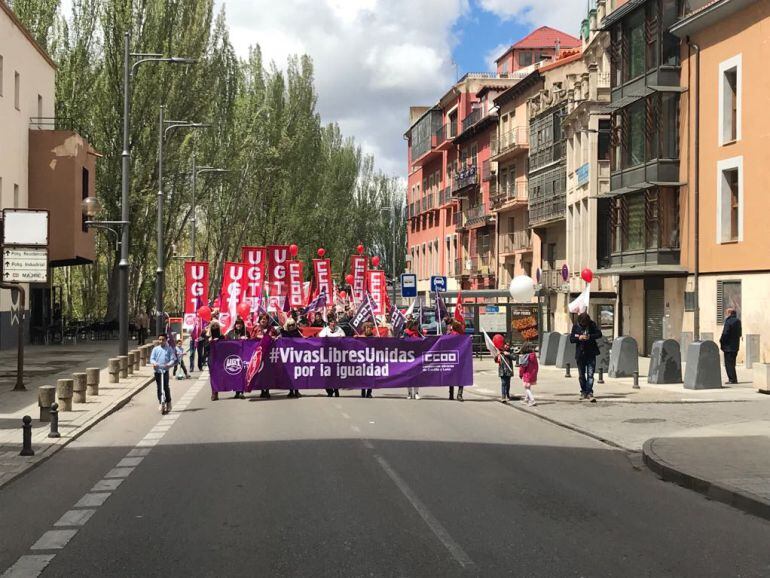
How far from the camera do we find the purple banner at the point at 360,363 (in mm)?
21375

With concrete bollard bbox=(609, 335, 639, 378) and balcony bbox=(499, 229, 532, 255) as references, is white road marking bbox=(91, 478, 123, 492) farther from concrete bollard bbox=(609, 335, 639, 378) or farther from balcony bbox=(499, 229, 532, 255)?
balcony bbox=(499, 229, 532, 255)

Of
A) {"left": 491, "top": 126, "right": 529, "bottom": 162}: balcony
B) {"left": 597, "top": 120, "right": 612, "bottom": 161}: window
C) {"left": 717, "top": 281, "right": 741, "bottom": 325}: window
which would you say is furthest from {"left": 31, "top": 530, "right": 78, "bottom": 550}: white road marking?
{"left": 491, "top": 126, "right": 529, "bottom": 162}: balcony

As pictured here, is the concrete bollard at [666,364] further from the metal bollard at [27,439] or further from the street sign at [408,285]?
the metal bollard at [27,439]

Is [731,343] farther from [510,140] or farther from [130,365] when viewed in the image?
[510,140]

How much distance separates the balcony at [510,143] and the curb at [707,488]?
46.3 meters

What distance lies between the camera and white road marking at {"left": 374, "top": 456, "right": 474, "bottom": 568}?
7322mm

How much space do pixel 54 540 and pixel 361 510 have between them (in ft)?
8.63

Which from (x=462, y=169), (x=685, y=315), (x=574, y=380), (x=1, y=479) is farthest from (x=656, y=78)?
(x=462, y=169)

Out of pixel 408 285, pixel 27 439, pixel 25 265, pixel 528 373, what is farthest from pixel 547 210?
pixel 27 439

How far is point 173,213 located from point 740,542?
4409cm

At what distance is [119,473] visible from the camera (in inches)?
459

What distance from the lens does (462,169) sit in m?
73.0

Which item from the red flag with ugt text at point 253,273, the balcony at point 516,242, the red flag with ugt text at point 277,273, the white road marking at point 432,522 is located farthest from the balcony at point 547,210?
the white road marking at point 432,522

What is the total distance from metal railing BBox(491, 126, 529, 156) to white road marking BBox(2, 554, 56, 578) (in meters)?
52.0
